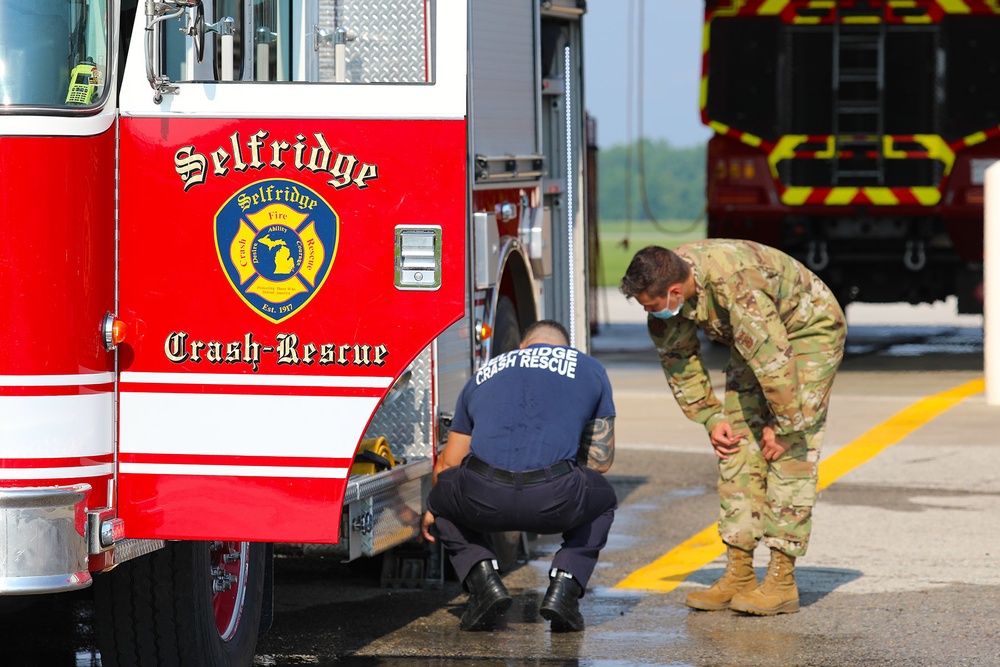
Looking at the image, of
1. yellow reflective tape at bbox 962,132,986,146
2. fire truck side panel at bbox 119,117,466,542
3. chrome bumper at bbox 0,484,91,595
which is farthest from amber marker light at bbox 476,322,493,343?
yellow reflective tape at bbox 962,132,986,146

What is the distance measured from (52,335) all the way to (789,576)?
326 centimetres

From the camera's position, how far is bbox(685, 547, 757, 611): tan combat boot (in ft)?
21.6

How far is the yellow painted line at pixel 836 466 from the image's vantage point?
719 centimetres

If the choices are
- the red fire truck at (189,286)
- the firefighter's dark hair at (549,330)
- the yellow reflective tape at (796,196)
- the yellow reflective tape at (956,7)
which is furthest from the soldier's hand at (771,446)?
the yellow reflective tape at (956,7)

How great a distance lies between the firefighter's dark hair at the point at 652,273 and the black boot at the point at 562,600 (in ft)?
3.38

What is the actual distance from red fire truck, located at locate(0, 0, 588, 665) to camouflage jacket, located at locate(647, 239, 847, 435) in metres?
1.74

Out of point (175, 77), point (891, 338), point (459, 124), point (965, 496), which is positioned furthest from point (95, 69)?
point (891, 338)

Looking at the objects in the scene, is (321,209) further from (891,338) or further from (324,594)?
(891,338)

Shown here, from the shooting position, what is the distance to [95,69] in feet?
14.5

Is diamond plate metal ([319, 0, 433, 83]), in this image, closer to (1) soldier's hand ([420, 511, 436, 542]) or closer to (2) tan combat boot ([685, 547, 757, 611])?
(1) soldier's hand ([420, 511, 436, 542])

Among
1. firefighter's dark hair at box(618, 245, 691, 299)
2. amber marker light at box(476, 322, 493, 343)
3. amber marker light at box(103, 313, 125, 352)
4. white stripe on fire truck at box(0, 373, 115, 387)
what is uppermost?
firefighter's dark hair at box(618, 245, 691, 299)

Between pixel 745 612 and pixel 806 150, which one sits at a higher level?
pixel 806 150

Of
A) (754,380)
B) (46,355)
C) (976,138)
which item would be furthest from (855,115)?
(46,355)

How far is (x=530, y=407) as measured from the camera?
6.03m
